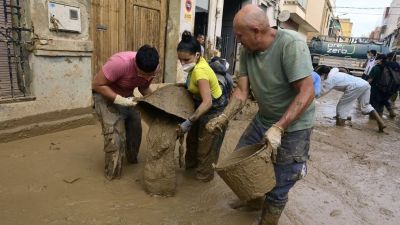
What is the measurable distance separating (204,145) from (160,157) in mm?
504

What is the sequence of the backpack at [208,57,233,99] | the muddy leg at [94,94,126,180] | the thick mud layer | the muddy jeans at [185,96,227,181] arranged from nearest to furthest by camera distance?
the thick mud layer, the muddy leg at [94,94,126,180], the muddy jeans at [185,96,227,181], the backpack at [208,57,233,99]

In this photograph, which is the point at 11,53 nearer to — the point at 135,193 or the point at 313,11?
the point at 135,193

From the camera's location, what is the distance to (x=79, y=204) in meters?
2.83

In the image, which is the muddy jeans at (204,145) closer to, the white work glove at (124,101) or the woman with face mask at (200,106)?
the woman with face mask at (200,106)

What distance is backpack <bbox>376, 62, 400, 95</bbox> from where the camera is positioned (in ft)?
24.2

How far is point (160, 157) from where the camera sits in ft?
9.89

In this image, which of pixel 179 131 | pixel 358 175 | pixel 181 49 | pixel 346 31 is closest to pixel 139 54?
pixel 181 49

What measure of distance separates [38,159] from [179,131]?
5.83 feet

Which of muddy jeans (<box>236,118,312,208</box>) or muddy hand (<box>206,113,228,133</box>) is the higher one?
muddy hand (<box>206,113,228,133</box>)

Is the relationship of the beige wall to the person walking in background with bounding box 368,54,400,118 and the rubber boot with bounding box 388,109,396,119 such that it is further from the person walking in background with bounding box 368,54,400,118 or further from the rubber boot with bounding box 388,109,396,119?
the person walking in background with bounding box 368,54,400,118

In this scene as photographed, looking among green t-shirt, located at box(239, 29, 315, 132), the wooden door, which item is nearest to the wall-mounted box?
the wooden door

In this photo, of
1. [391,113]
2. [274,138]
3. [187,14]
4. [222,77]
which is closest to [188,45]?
[222,77]

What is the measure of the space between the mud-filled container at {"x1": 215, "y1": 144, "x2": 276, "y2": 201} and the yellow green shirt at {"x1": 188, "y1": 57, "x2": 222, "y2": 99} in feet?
3.34

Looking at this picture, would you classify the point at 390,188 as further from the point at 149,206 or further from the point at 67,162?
the point at 67,162
